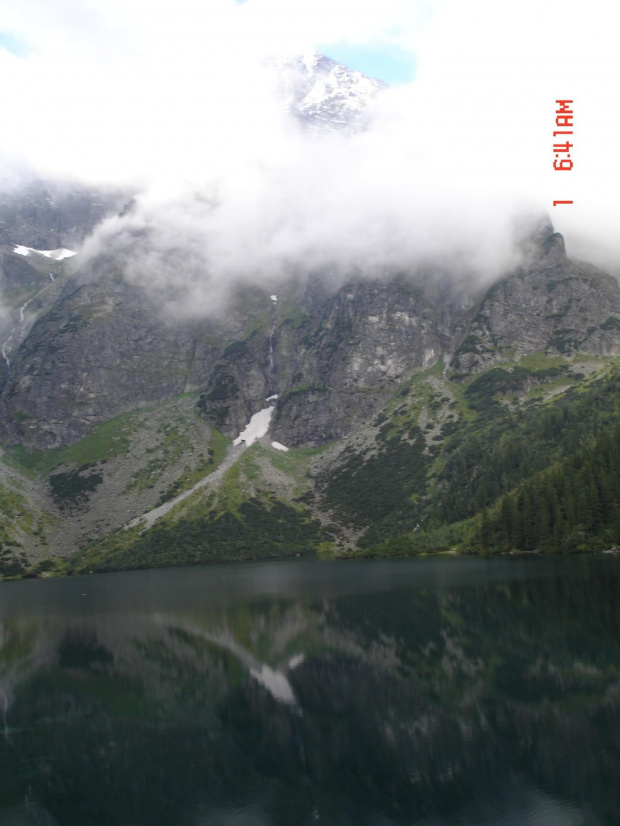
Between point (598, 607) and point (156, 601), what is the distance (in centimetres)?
6860

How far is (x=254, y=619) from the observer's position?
7294 cm

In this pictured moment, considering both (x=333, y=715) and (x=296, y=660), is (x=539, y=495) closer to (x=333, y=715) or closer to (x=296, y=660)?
(x=296, y=660)

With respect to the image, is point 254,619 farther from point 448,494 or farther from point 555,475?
point 448,494

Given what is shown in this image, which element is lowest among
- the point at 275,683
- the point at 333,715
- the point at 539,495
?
the point at 275,683

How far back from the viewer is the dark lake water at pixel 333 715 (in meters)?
26.5

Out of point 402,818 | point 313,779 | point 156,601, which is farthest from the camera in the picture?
point 156,601

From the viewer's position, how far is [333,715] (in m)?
37.1

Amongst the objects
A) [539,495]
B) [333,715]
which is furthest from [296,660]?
[539,495]

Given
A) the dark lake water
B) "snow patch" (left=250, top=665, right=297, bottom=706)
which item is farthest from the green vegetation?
"snow patch" (left=250, top=665, right=297, bottom=706)

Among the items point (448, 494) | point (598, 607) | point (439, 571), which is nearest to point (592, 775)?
point (598, 607)

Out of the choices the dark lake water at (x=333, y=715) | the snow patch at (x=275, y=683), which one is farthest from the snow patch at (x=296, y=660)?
the snow patch at (x=275, y=683)

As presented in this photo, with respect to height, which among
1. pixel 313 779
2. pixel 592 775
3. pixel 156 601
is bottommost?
pixel 156 601

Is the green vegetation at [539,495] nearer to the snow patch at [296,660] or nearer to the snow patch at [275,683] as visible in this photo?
the snow patch at [296,660]

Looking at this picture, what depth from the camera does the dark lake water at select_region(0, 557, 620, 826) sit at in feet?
87.0
